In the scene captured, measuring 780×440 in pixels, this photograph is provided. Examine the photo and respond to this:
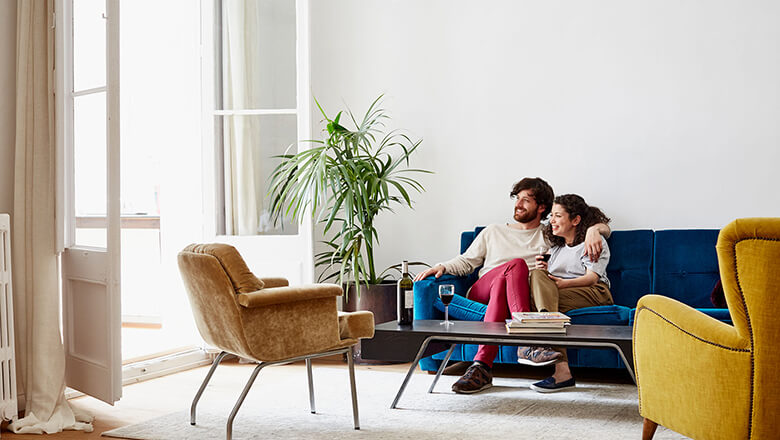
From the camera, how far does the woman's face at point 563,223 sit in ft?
14.7

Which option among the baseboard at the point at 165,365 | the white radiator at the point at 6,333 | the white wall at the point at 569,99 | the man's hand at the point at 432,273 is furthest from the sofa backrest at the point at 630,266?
the white radiator at the point at 6,333

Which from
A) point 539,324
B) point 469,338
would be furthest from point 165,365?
point 539,324

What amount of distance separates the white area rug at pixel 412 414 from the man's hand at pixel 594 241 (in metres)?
0.68

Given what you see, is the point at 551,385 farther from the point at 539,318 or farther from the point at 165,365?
the point at 165,365

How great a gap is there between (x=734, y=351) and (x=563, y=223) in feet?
7.91

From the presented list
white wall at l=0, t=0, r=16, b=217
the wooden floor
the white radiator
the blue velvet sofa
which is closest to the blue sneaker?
the blue velvet sofa

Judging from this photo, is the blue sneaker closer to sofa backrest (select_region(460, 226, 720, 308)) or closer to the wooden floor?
the wooden floor

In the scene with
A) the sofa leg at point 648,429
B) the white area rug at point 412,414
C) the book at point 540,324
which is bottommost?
the white area rug at point 412,414

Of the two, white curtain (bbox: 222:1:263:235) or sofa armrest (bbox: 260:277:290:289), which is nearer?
sofa armrest (bbox: 260:277:290:289)

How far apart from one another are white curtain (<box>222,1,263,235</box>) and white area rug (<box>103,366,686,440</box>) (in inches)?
48.0

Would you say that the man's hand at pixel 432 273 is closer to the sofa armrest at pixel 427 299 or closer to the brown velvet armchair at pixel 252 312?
the sofa armrest at pixel 427 299

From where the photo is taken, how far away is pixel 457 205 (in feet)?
16.9

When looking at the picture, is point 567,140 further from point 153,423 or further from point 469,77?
point 153,423

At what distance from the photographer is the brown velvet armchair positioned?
9.42ft
